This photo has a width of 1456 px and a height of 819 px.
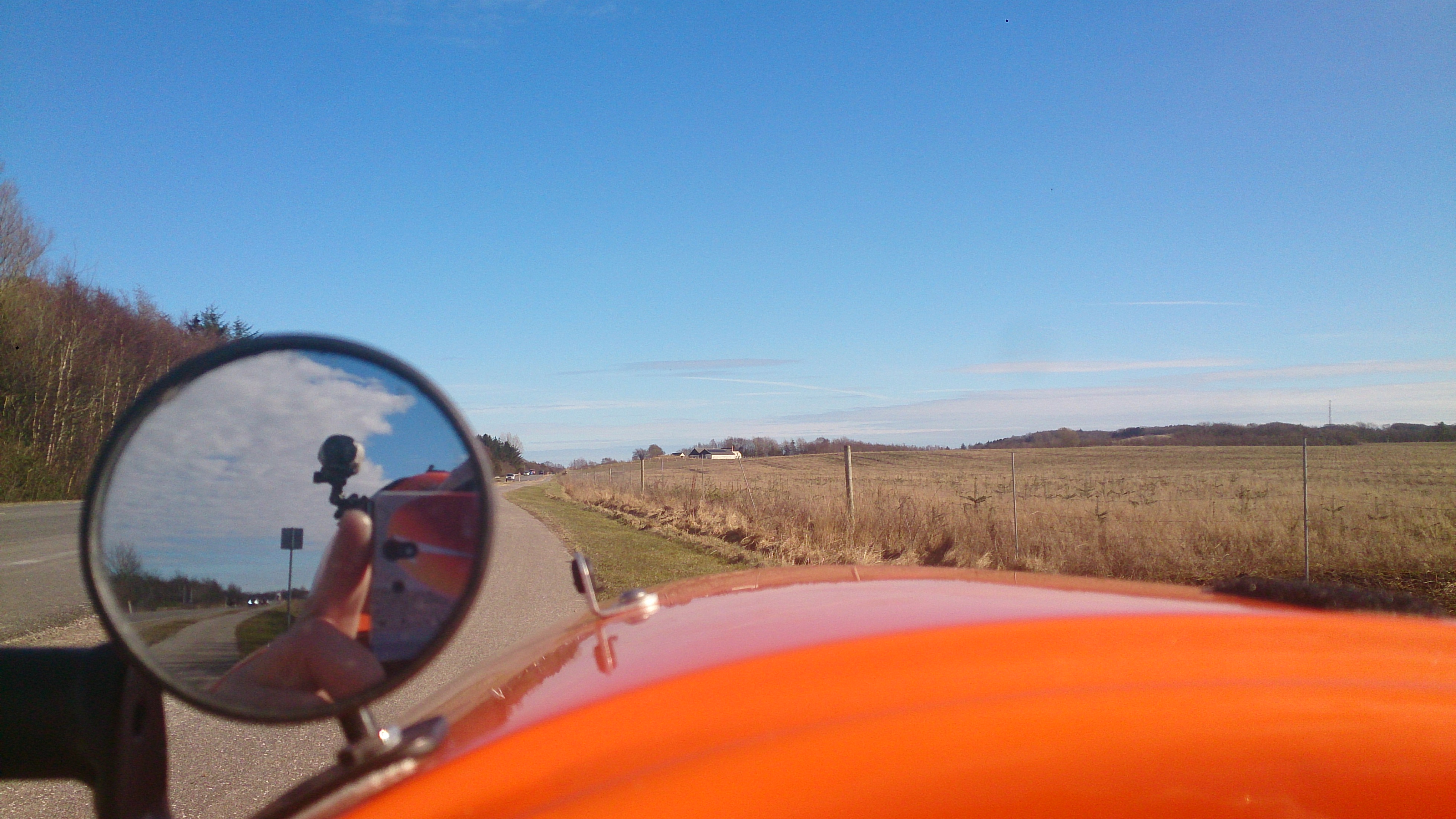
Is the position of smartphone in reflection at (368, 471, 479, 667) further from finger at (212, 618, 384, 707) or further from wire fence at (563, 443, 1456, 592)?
wire fence at (563, 443, 1456, 592)

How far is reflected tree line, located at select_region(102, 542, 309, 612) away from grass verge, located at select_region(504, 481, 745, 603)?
510 centimetres

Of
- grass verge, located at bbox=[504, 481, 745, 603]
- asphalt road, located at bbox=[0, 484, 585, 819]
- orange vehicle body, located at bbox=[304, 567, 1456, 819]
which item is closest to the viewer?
orange vehicle body, located at bbox=[304, 567, 1456, 819]

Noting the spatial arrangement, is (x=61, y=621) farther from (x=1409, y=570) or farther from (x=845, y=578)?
(x=1409, y=570)

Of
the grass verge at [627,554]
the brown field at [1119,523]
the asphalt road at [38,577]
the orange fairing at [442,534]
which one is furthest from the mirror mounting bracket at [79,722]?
the brown field at [1119,523]

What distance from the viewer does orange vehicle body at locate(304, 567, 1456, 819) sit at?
102 centimetres

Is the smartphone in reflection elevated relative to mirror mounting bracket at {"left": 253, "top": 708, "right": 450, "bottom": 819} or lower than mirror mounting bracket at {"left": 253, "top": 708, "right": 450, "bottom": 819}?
elevated

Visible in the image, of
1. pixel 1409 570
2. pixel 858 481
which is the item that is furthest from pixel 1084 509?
pixel 858 481

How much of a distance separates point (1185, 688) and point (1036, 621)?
0.29m

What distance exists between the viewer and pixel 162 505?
1.14m

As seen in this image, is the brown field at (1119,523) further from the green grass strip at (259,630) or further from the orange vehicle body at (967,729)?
the green grass strip at (259,630)

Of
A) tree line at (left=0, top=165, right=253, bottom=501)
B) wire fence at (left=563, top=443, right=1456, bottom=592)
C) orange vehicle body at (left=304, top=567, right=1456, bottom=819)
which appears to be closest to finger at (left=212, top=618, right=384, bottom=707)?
orange vehicle body at (left=304, top=567, right=1456, bottom=819)

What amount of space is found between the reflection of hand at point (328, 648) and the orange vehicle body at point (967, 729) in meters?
0.13

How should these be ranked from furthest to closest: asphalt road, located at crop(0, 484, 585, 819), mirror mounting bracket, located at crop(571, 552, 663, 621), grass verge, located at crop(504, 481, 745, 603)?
grass verge, located at crop(504, 481, 745, 603) → asphalt road, located at crop(0, 484, 585, 819) → mirror mounting bracket, located at crop(571, 552, 663, 621)

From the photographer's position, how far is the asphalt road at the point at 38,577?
8484mm
